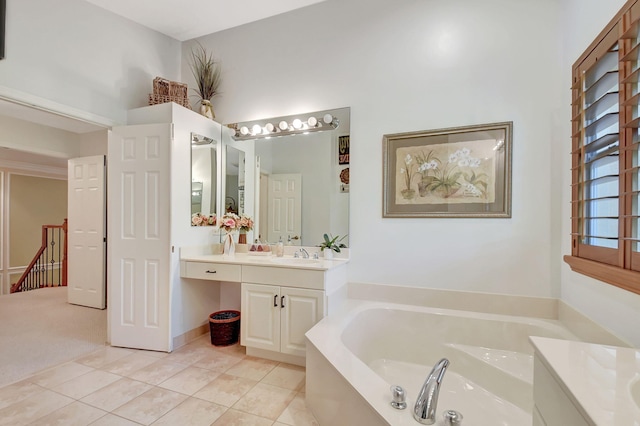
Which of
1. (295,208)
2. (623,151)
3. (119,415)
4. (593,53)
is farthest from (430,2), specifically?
(119,415)

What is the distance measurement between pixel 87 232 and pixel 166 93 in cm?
238

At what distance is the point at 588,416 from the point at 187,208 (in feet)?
9.18

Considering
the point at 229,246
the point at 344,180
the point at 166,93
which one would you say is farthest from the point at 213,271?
the point at 166,93

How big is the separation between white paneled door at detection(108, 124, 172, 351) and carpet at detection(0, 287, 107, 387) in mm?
418

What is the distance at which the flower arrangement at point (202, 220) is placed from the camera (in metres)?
2.78

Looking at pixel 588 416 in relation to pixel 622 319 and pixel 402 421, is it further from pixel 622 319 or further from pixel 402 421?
pixel 622 319

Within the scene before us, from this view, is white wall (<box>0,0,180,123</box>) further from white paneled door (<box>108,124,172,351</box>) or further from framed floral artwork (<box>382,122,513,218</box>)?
framed floral artwork (<box>382,122,513,218</box>)

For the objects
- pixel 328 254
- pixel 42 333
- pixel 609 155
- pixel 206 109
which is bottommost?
pixel 42 333

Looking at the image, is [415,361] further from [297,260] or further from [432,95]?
[432,95]

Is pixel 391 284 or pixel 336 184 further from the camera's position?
pixel 336 184

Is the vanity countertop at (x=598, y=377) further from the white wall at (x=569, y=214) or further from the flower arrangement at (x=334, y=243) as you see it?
the flower arrangement at (x=334, y=243)

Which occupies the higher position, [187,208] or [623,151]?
A: [623,151]

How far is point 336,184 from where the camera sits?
8.76 ft

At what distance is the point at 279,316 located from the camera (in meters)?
2.30
